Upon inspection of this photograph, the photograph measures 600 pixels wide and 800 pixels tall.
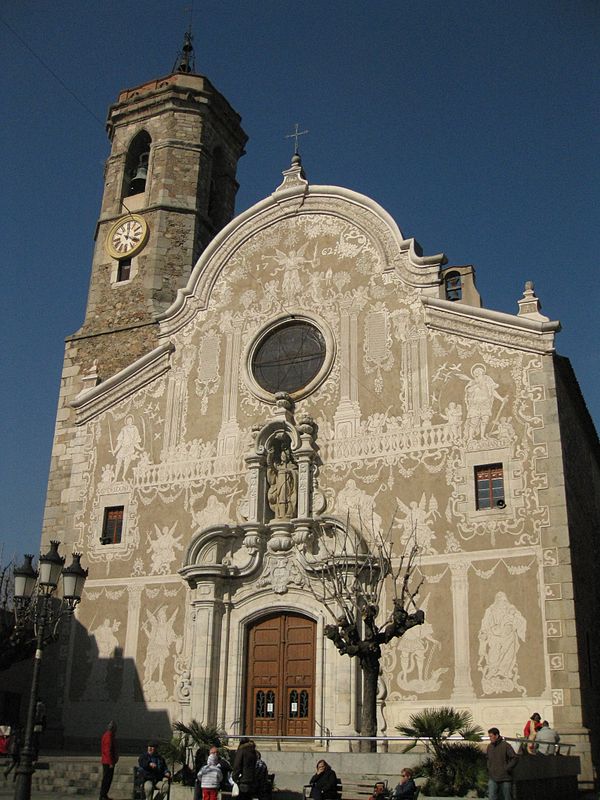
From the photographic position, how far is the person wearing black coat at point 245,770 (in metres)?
12.7

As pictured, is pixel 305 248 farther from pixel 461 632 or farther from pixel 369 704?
pixel 369 704

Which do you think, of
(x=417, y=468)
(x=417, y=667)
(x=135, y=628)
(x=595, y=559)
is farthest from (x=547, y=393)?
(x=135, y=628)

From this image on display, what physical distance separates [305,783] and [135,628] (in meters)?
8.40

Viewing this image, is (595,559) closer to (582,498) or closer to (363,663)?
(582,498)

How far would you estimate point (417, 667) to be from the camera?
60.8ft

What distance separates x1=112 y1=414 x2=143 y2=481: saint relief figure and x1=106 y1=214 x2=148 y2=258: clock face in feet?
20.6

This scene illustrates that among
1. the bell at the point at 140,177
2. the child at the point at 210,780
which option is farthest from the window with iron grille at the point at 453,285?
the child at the point at 210,780

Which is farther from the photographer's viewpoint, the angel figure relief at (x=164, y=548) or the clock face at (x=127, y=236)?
the clock face at (x=127, y=236)

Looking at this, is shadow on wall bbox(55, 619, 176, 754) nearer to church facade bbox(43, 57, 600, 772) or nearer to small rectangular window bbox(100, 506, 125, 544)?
church facade bbox(43, 57, 600, 772)

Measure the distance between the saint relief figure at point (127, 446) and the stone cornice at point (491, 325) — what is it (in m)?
8.07

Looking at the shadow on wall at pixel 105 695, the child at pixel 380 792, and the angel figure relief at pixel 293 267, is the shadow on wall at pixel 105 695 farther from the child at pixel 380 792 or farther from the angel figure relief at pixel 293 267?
the angel figure relief at pixel 293 267

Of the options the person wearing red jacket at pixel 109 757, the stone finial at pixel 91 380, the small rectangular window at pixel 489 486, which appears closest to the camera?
the person wearing red jacket at pixel 109 757

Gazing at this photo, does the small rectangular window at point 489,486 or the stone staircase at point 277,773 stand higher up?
the small rectangular window at point 489,486

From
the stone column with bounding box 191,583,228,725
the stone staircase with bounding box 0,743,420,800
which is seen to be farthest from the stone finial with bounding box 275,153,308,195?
the stone staircase with bounding box 0,743,420,800
